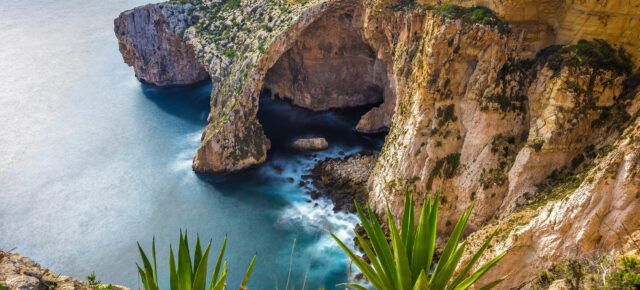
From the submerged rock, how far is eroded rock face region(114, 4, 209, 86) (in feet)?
57.6

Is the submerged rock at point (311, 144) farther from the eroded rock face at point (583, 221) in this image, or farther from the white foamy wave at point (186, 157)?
the eroded rock face at point (583, 221)

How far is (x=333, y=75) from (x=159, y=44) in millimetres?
21658

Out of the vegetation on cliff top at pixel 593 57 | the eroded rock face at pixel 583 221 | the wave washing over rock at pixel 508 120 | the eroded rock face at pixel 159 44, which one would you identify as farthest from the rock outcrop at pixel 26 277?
the eroded rock face at pixel 159 44

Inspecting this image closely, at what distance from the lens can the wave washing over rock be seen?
43.3ft

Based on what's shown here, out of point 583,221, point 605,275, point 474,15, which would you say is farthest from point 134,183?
point 605,275

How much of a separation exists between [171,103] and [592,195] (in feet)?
139

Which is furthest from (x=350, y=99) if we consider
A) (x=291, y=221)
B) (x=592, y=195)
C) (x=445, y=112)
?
(x=592, y=195)

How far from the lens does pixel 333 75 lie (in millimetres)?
40312

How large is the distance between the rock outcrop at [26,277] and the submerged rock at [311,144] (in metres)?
26.5

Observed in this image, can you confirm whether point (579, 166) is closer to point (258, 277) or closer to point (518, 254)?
point (518, 254)

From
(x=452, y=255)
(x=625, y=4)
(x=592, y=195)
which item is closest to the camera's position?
(x=452, y=255)

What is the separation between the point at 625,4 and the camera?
1367 cm

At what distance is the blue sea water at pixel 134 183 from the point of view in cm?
2489

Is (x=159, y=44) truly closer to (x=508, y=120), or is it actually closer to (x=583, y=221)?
(x=508, y=120)
